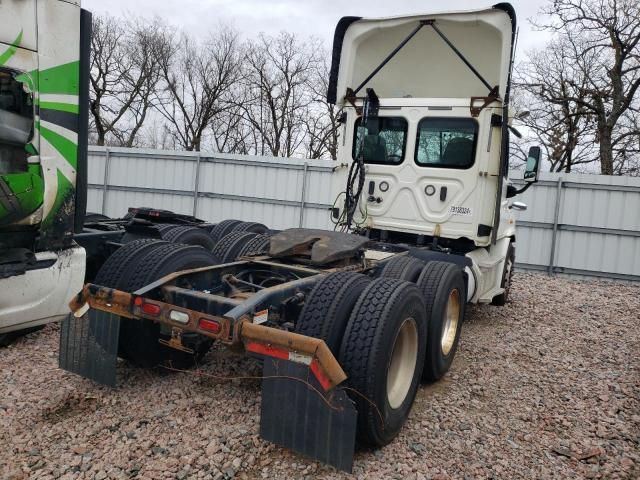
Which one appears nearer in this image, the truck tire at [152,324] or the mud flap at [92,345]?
the mud flap at [92,345]

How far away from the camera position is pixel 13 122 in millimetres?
3281

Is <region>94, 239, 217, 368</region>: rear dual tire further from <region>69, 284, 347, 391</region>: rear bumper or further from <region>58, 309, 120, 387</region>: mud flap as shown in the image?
<region>69, 284, 347, 391</region>: rear bumper

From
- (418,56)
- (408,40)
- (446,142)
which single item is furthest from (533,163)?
(408,40)

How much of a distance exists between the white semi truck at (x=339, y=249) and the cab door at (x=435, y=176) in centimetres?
2

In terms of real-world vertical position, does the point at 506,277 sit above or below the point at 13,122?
below

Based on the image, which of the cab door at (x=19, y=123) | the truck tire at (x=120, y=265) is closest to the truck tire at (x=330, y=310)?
the truck tire at (x=120, y=265)

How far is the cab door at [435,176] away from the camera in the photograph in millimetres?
6043

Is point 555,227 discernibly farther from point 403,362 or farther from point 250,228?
point 403,362

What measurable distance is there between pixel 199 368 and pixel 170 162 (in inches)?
426

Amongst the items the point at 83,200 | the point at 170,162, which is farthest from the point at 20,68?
the point at 170,162

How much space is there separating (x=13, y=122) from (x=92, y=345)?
4.93 feet

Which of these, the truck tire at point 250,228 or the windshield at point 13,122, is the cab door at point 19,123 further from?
the truck tire at point 250,228

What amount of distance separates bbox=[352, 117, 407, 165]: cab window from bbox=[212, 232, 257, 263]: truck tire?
6.31 ft

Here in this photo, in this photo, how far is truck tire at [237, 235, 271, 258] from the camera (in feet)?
17.0
